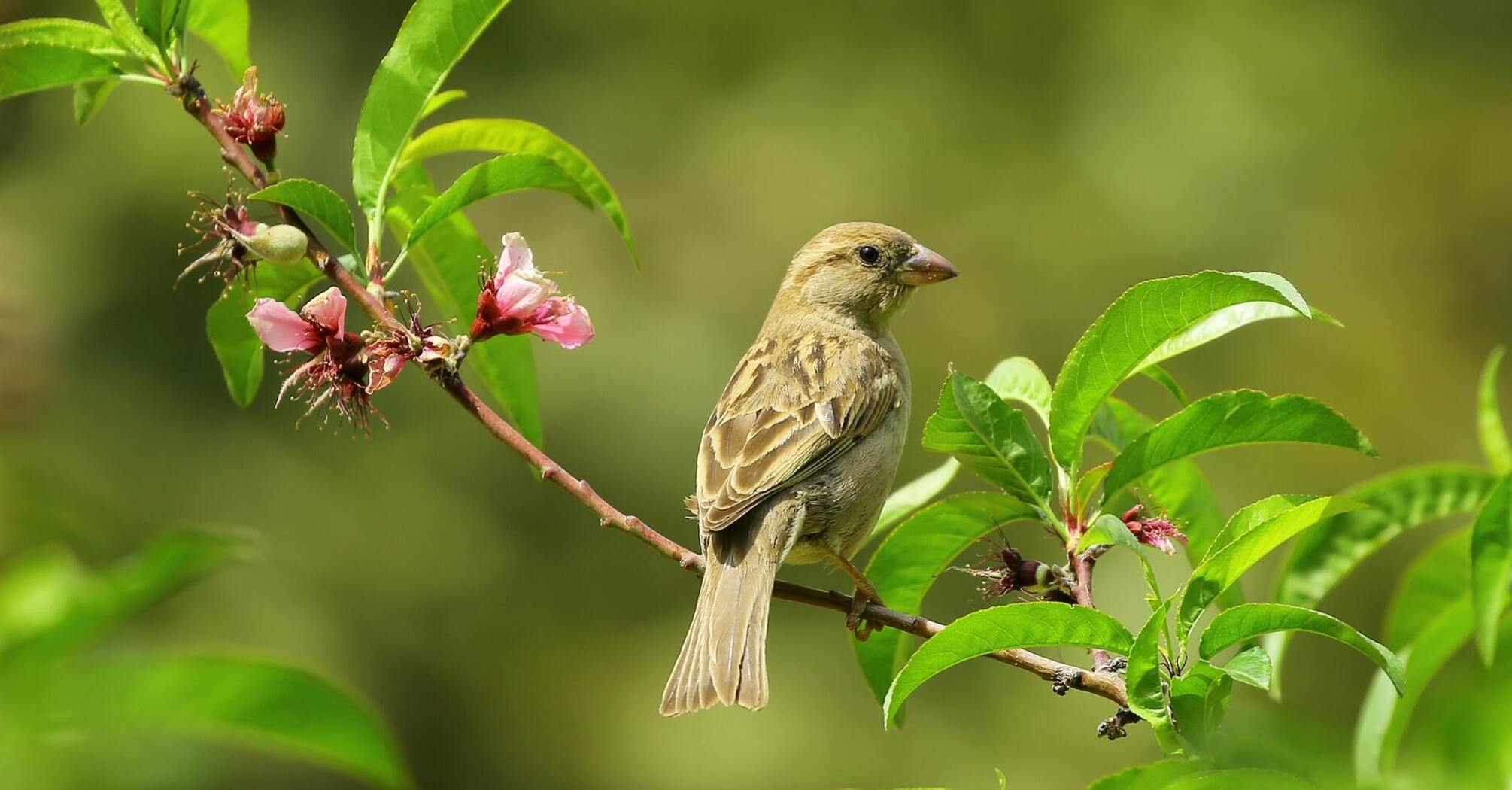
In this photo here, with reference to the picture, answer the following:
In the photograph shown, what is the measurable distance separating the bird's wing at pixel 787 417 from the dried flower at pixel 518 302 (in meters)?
1.07

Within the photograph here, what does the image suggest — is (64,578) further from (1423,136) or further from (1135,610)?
(1423,136)

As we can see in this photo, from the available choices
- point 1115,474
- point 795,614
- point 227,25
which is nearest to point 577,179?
point 227,25

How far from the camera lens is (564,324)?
10.9 feet

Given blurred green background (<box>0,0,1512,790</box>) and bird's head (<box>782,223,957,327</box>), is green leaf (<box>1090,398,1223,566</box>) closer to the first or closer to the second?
bird's head (<box>782,223,957,327</box>)

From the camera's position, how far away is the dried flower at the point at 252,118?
310 cm

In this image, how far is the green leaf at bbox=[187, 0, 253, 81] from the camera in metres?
3.42

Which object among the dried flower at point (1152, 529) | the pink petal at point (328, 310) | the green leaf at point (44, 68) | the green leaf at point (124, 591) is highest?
the green leaf at point (44, 68)

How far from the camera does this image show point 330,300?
3.10 meters

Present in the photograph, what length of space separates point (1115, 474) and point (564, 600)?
330 inches

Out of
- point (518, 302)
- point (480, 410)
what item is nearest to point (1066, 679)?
point (480, 410)

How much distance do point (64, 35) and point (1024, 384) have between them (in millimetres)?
2199

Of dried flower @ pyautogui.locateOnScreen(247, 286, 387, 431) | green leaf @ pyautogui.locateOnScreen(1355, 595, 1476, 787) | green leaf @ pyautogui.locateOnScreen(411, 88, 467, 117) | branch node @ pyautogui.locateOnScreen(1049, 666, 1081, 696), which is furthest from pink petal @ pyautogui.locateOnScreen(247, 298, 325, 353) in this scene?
green leaf @ pyautogui.locateOnScreen(1355, 595, 1476, 787)

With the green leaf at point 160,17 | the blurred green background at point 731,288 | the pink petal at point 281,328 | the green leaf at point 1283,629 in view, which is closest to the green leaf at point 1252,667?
the green leaf at point 1283,629

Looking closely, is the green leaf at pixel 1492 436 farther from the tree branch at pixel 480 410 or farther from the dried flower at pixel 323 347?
the dried flower at pixel 323 347
